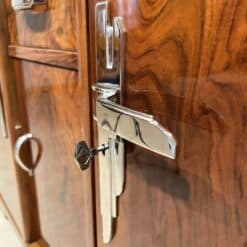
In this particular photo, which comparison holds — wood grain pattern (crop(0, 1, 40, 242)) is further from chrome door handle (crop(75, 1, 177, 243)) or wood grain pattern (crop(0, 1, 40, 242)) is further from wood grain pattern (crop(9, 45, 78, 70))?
chrome door handle (crop(75, 1, 177, 243))

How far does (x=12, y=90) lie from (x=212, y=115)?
0.72 metres

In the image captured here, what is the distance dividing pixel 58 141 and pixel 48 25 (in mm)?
267

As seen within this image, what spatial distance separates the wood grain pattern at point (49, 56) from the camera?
0.53m

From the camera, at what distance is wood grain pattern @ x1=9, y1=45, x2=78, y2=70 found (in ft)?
1.75

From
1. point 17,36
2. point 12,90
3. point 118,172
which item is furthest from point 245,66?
point 12,90

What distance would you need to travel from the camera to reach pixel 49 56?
0.60 meters

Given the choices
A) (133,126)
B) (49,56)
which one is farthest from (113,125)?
(49,56)

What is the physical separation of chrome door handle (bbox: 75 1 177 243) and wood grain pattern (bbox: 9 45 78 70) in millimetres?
99

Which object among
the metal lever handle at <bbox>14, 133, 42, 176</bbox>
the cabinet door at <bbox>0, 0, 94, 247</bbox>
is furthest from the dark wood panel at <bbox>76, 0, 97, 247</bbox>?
the metal lever handle at <bbox>14, 133, 42, 176</bbox>

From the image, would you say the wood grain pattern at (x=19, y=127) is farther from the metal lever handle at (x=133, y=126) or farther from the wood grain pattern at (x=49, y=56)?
the metal lever handle at (x=133, y=126)

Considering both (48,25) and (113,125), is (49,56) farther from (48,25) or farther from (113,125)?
(113,125)

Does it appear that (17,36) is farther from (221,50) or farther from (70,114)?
(221,50)

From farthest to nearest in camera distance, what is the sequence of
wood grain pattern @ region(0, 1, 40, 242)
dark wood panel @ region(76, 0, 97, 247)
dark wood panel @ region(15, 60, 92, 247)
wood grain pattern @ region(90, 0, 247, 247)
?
wood grain pattern @ region(0, 1, 40, 242) < dark wood panel @ region(15, 60, 92, 247) < dark wood panel @ region(76, 0, 97, 247) < wood grain pattern @ region(90, 0, 247, 247)

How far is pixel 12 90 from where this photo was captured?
87 centimetres
